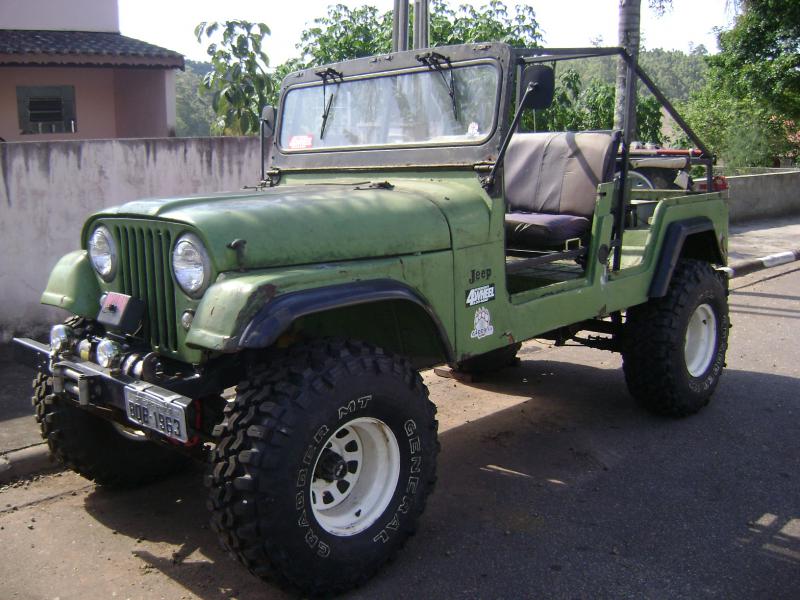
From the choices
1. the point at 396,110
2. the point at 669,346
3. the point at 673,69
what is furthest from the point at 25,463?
the point at 673,69

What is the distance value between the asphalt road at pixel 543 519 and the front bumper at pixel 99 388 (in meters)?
0.66

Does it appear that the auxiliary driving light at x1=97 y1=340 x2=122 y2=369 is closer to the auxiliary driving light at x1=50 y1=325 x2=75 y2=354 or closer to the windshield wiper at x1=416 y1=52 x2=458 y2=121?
the auxiliary driving light at x1=50 y1=325 x2=75 y2=354

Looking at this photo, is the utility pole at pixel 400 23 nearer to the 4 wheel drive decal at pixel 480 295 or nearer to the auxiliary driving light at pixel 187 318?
the 4 wheel drive decal at pixel 480 295

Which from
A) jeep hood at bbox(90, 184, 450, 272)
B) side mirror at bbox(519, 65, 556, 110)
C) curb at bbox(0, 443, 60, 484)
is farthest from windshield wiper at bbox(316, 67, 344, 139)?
curb at bbox(0, 443, 60, 484)

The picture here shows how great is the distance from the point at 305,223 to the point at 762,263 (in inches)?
356

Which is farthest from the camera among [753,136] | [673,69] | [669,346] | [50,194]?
[673,69]

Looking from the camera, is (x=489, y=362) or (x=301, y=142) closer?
(x=301, y=142)

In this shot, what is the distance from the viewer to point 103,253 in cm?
362

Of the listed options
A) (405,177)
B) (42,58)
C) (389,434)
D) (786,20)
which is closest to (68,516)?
(389,434)

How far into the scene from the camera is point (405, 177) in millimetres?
4273

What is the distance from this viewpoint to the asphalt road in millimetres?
3324

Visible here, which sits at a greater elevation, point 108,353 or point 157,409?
point 108,353

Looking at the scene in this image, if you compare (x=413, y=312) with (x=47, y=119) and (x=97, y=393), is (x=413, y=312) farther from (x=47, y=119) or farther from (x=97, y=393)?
(x=47, y=119)

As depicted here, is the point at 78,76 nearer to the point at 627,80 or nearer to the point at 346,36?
the point at 346,36
